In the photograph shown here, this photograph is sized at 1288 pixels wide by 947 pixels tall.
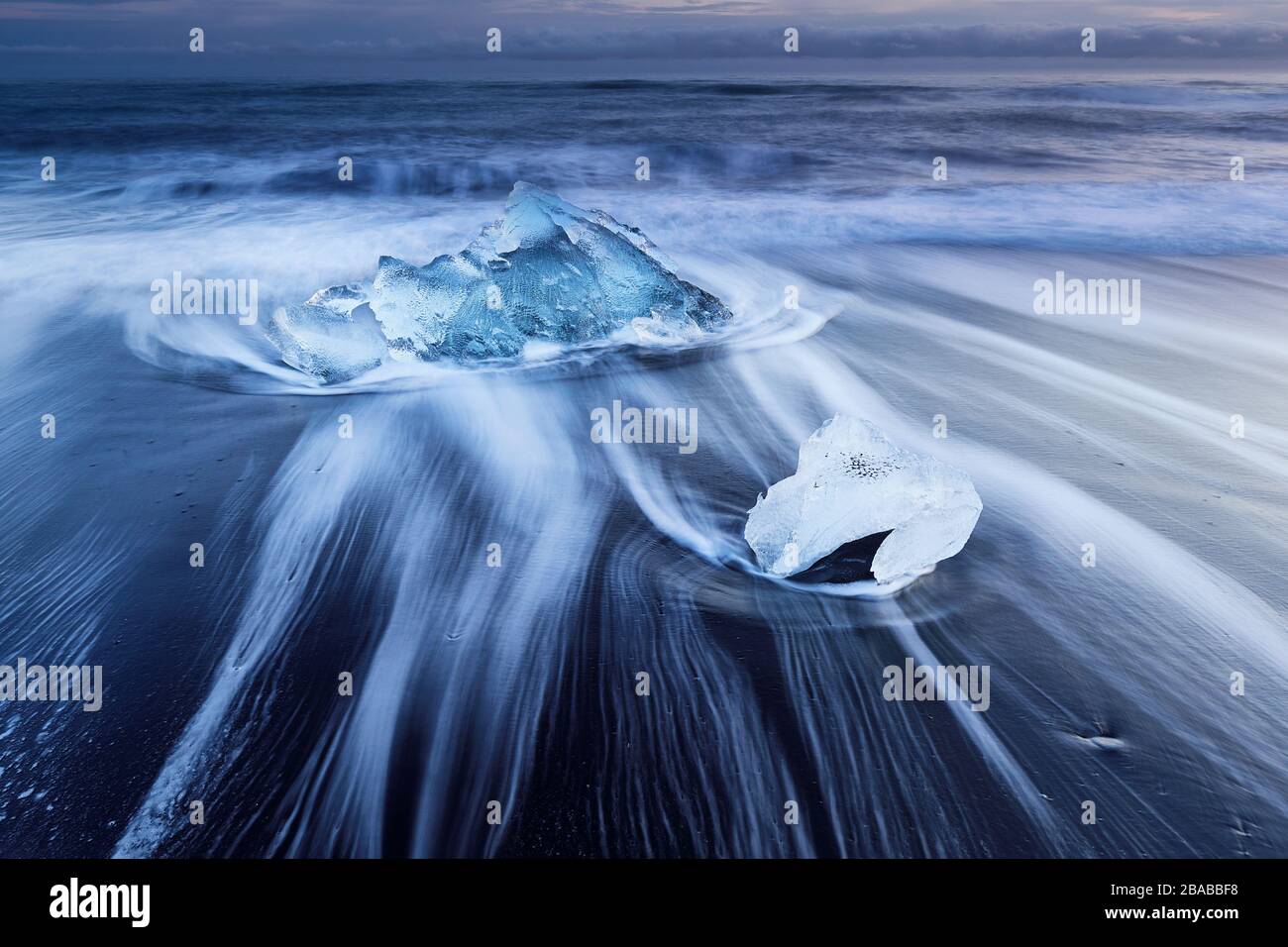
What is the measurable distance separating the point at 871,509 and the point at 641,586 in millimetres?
908

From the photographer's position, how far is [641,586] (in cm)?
324

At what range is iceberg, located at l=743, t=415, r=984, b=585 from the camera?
10.4ft

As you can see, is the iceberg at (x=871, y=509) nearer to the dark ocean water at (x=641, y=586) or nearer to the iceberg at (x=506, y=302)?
the dark ocean water at (x=641, y=586)

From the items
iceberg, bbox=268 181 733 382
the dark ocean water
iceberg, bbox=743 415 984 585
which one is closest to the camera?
the dark ocean water

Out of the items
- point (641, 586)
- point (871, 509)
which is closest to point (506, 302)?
point (641, 586)

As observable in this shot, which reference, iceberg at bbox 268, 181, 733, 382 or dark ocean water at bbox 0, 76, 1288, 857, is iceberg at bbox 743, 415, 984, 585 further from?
iceberg at bbox 268, 181, 733, 382

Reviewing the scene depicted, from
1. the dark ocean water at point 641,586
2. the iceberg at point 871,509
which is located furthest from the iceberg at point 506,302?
the iceberg at point 871,509

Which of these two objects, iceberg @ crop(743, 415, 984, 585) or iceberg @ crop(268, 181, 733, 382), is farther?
iceberg @ crop(268, 181, 733, 382)

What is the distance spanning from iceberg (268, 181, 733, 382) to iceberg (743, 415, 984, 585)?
2618 millimetres

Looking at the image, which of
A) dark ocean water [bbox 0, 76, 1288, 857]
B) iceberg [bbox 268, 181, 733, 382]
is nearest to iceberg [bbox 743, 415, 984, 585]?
dark ocean water [bbox 0, 76, 1288, 857]

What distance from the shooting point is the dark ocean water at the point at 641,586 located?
236 cm

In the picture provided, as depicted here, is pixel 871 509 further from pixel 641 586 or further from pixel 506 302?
pixel 506 302

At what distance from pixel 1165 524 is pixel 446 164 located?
37.7 ft

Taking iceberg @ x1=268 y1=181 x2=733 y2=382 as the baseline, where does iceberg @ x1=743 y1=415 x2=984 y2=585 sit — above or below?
below
